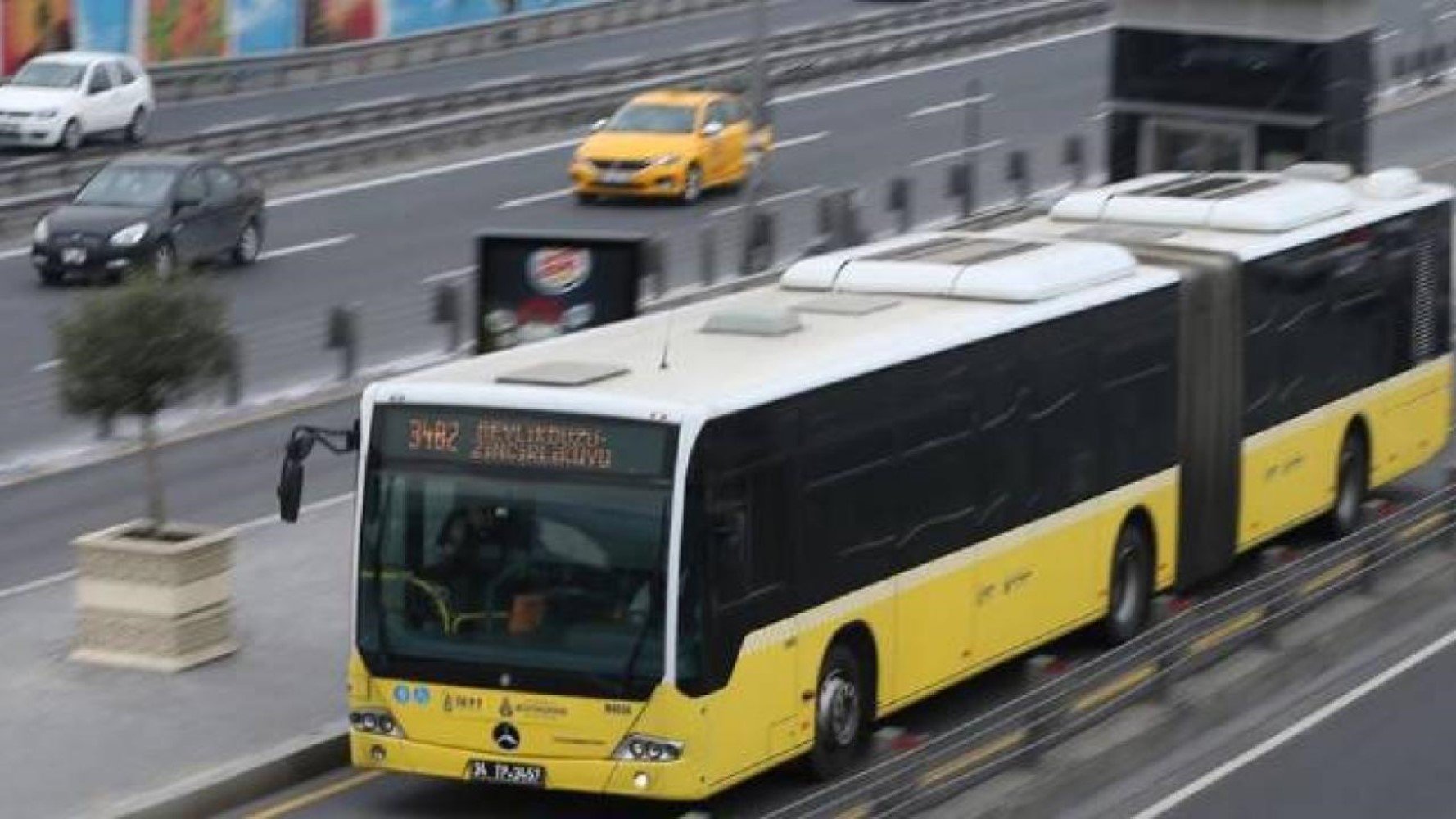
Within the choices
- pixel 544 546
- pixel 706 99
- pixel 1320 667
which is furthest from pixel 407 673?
pixel 706 99

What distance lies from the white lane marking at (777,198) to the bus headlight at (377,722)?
30.4m

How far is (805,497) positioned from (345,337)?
1696cm

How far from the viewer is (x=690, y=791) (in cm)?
1620

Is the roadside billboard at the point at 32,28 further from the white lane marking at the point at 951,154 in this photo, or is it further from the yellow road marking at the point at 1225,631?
the yellow road marking at the point at 1225,631

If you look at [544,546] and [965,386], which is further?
[965,386]

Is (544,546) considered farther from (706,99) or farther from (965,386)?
(706,99)

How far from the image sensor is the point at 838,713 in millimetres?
17656

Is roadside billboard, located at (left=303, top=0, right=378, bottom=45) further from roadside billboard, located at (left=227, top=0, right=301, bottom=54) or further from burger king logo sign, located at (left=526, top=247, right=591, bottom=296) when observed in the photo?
burger king logo sign, located at (left=526, top=247, right=591, bottom=296)

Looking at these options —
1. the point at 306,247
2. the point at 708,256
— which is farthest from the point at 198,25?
the point at 708,256

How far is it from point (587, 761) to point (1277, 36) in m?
20.4

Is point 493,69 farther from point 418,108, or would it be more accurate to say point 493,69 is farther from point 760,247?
point 760,247

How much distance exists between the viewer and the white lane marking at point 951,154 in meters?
52.6

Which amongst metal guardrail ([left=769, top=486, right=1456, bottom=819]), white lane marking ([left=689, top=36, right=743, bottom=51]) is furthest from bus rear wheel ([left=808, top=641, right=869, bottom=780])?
white lane marking ([left=689, top=36, right=743, bottom=51])

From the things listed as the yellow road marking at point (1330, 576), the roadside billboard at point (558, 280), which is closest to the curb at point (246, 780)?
the roadside billboard at point (558, 280)
